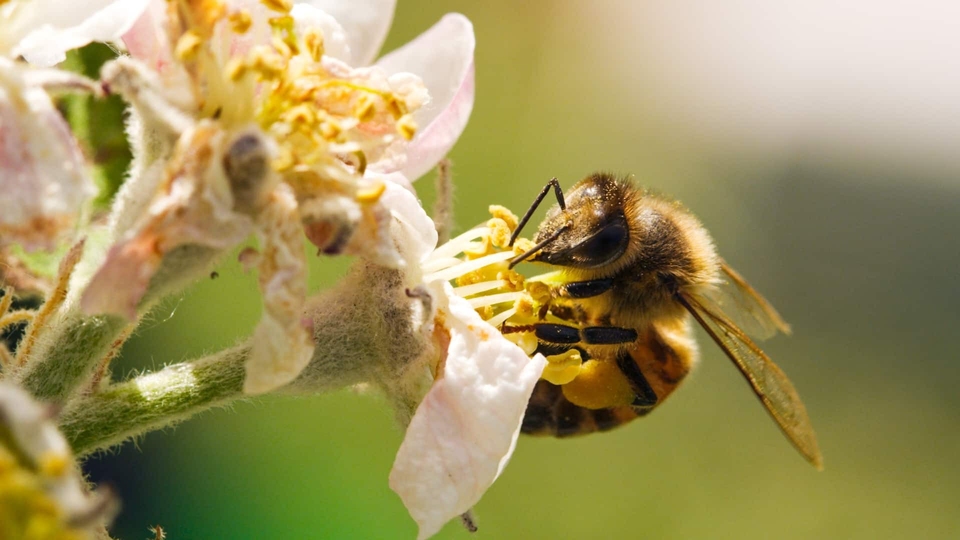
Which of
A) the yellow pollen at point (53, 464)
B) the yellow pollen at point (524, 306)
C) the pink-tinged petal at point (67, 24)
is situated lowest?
the yellow pollen at point (524, 306)

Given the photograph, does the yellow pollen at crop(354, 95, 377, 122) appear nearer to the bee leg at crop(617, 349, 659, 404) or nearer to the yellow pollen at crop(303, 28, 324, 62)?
the yellow pollen at crop(303, 28, 324, 62)

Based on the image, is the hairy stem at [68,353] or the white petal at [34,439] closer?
the white petal at [34,439]

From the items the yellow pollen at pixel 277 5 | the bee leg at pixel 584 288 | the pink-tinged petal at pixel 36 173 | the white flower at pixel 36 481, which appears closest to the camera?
the white flower at pixel 36 481

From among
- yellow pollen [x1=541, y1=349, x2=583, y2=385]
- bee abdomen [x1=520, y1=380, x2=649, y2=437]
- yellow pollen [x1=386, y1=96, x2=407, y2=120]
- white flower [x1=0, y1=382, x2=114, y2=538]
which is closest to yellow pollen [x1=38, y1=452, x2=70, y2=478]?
white flower [x1=0, y1=382, x2=114, y2=538]

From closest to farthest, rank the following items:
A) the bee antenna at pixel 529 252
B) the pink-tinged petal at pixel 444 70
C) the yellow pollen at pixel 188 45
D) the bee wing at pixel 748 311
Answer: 1. the yellow pollen at pixel 188 45
2. the pink-tinged petal at pixel 444 70
3. the bee antenna at pixel 529 252
4. the bee wing at pixel 748 311

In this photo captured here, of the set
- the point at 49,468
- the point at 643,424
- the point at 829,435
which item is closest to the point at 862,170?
the point at 829,435

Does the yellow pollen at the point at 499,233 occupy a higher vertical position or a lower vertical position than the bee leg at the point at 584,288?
higher

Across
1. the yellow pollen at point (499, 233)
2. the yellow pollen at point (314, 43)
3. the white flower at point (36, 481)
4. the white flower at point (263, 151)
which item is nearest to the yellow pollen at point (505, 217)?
the yellow pollen at point (499, 233)

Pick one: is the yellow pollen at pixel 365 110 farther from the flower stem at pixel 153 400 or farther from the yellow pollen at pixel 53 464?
the yellow pollen at pixel 53 464
